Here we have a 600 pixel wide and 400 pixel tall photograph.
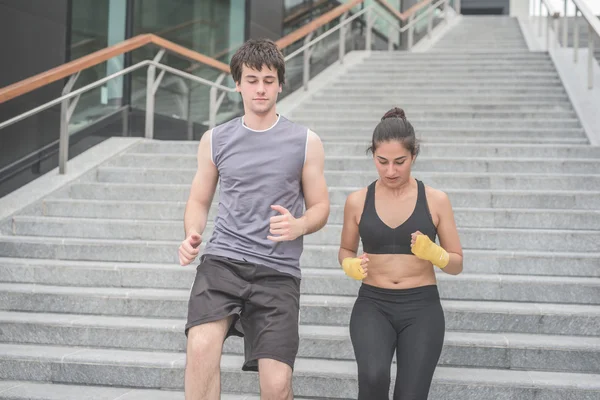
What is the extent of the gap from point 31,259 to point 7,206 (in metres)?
0.71

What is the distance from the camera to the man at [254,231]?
2.13 metres

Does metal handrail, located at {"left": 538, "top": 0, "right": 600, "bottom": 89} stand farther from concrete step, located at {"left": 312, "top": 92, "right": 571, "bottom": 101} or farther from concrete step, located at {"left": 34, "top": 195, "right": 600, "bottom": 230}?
concrete step, located at {"left": 34, "top": 195, "right": 600, "bottom": 230}

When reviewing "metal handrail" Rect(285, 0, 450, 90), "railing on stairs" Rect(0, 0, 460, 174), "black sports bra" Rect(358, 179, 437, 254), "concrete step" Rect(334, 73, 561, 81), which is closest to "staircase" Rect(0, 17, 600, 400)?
"railing on stairs" Rect(0, 0, 460, 174)

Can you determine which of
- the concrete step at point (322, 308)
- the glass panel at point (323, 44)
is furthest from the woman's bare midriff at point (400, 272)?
the glass panel at point (323, 44)

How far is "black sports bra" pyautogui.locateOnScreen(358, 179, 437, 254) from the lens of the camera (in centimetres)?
261

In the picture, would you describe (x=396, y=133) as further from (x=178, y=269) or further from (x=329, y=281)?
(x=178, y=269)

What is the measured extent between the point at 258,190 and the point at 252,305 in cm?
38

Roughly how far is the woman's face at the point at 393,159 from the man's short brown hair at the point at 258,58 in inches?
18.6

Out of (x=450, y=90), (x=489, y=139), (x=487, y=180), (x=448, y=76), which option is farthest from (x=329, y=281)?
(x=448, y=76)

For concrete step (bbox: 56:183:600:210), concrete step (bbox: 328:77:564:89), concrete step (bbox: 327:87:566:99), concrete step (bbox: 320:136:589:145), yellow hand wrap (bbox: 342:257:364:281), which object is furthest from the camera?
concrete step (bbox: 328:77:564:89)

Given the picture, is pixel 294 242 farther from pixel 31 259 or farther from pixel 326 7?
pixel 326 7

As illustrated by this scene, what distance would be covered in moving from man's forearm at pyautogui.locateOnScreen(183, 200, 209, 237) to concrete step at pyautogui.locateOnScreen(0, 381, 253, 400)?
1.14 metres

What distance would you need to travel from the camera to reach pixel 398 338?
252 cm

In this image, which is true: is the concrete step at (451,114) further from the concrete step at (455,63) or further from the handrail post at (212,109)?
the concrete step at (455,63)
